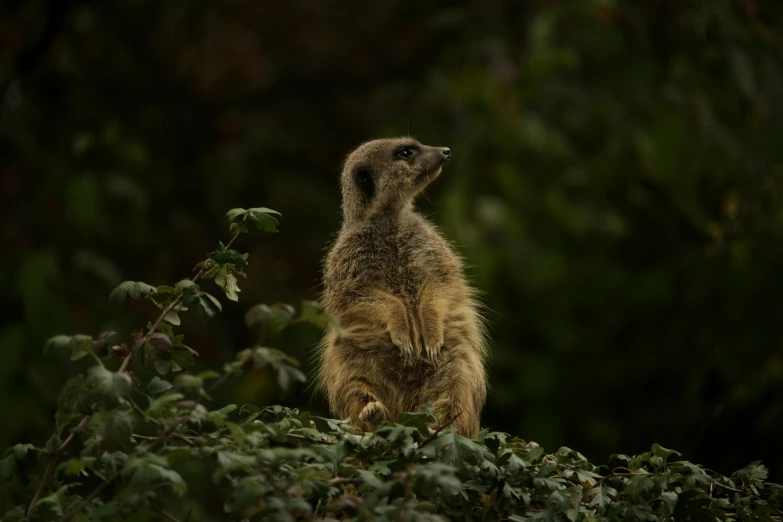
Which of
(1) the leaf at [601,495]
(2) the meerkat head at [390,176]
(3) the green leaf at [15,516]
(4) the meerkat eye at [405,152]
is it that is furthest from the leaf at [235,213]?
(4) the meerkat eye at [405,152]

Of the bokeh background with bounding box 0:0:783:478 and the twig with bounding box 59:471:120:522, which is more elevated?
the bokeh background with bounding box 0:0:783:478

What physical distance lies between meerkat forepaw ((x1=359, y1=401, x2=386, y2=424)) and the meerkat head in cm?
113

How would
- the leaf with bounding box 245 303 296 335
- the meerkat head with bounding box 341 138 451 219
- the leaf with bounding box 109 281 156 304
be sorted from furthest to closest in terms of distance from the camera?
the meerkat head with bounding box 341 138 451 219 < the leaf with bounding box 109 281 156 304 < the leaf with bounding box 245 303 296 335

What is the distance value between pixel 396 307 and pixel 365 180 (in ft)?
2.58

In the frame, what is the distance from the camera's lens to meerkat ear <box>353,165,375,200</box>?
535 centimetres

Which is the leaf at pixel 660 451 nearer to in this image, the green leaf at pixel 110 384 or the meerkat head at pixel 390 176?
the green leaf at pixel 110 384

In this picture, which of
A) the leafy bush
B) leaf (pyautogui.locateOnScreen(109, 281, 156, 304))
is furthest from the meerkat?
leaf (pyautogui.locateOnScreen(109, 281, 156, 304))

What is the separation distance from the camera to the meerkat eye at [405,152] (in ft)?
17.8

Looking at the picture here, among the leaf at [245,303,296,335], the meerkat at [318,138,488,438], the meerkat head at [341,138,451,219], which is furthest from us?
the meerkat head at [341,138,451,219]

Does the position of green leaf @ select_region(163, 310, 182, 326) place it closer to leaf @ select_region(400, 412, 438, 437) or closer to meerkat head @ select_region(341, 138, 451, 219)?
leaf @ select_region(400, 412, 438, 437)

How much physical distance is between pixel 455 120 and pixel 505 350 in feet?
6.31

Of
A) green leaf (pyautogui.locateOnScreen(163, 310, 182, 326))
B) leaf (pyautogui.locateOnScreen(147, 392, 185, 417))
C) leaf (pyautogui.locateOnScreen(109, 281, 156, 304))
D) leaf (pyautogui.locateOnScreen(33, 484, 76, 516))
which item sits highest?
green leaf (pyautogui.locateOnScreen(163, 310, 182, 326))

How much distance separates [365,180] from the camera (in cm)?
537

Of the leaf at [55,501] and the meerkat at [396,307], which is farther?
the meerkat at [396,307]
